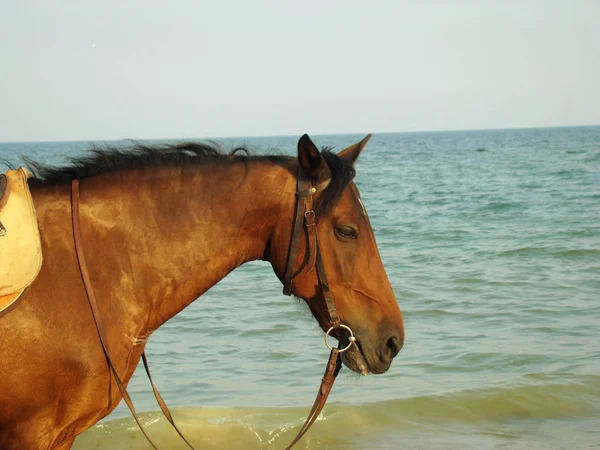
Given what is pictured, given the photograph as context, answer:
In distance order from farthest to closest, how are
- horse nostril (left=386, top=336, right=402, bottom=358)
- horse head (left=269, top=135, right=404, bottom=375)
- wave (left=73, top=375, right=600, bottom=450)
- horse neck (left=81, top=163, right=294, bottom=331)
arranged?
wave (left=73, top=375, right=600, bottom=450) < horse nostril (left=386, top=336, right=402, bottom=358) < horse head (left=269, top=135, right=404, bottom=375) < horse neck (left=81, top=163, right=294, bottom=331)

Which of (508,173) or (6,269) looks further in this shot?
(508,173)

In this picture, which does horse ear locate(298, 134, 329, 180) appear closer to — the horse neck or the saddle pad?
the horse neck

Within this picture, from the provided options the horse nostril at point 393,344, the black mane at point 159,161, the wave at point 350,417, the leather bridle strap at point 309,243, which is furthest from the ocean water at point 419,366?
the horse nostril at point 393,344

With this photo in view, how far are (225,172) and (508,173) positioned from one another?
32604mm

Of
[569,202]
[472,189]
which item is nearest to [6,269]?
[569,202]

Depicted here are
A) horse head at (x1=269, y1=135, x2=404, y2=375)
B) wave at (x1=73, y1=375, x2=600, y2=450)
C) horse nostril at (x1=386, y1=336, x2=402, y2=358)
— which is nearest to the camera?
Result: horse head at (x1=269, y1=135, x2=404, y2=375)

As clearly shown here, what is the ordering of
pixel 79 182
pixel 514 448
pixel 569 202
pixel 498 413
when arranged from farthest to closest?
pixel 569 202 → pixel 498 413 → pixel 514 448 → pixel 79 182

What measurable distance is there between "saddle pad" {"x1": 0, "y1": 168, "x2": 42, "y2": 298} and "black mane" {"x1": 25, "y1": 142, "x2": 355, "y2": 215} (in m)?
0.20

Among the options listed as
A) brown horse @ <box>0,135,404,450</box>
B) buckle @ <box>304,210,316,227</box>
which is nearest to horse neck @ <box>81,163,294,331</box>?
brown horse @ <box>0,135,404,450</box>

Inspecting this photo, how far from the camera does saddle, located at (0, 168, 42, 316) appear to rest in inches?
99.0

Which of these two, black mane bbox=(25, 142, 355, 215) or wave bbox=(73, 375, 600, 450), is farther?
wave bbox=(73, 375, 600, 450)

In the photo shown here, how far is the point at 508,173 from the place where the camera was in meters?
33.9

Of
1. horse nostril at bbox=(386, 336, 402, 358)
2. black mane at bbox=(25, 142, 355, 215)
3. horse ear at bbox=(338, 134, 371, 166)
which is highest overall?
horse ear at bbox=(338, 134, 371, 166)

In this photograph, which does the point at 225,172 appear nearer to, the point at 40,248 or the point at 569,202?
the point at 40,248
